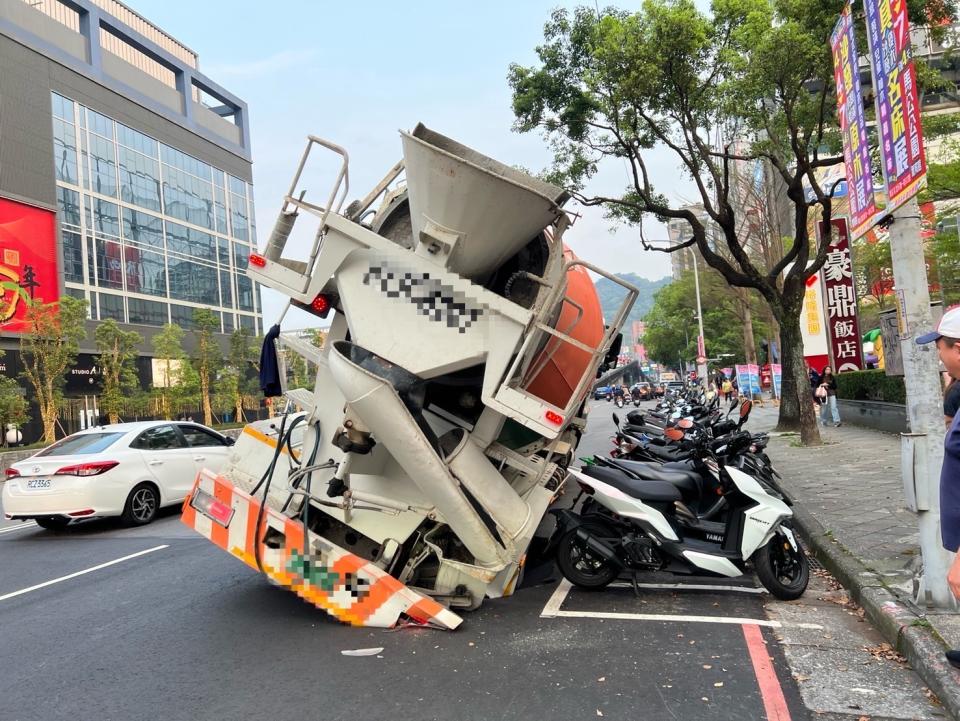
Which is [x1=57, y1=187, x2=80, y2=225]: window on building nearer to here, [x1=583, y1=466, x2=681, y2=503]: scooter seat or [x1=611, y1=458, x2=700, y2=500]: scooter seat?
[x1=611, y1=458, x2=700, y2=500]: scooter seat

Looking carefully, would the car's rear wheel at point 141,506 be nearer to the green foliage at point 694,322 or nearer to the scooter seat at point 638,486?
the scooter seat at point 638,486

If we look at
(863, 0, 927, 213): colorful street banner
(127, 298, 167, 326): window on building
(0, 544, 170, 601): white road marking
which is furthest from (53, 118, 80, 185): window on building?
(863, 0, 927, 213): colorful street banner

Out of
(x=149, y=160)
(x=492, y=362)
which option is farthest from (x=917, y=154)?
(x=149, y=160)

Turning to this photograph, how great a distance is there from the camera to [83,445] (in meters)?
8.95

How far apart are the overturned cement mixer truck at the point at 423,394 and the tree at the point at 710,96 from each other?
30.8 feet

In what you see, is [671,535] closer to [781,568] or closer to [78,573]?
[781,568]

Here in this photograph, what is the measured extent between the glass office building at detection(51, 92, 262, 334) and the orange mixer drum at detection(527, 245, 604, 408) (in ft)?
120

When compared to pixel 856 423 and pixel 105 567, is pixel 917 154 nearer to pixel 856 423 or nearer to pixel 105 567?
pixel 105 567

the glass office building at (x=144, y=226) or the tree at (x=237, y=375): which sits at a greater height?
the glass office building at (x=144, y=226)

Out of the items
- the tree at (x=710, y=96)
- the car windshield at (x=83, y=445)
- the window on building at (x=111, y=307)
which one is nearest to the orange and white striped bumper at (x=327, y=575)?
the car windshield at (x=83, y=445)

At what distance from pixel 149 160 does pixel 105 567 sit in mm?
42608

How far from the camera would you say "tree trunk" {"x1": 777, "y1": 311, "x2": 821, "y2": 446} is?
14.0 m

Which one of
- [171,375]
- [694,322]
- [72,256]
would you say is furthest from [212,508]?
[694,322]

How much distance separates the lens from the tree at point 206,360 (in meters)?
35.2
